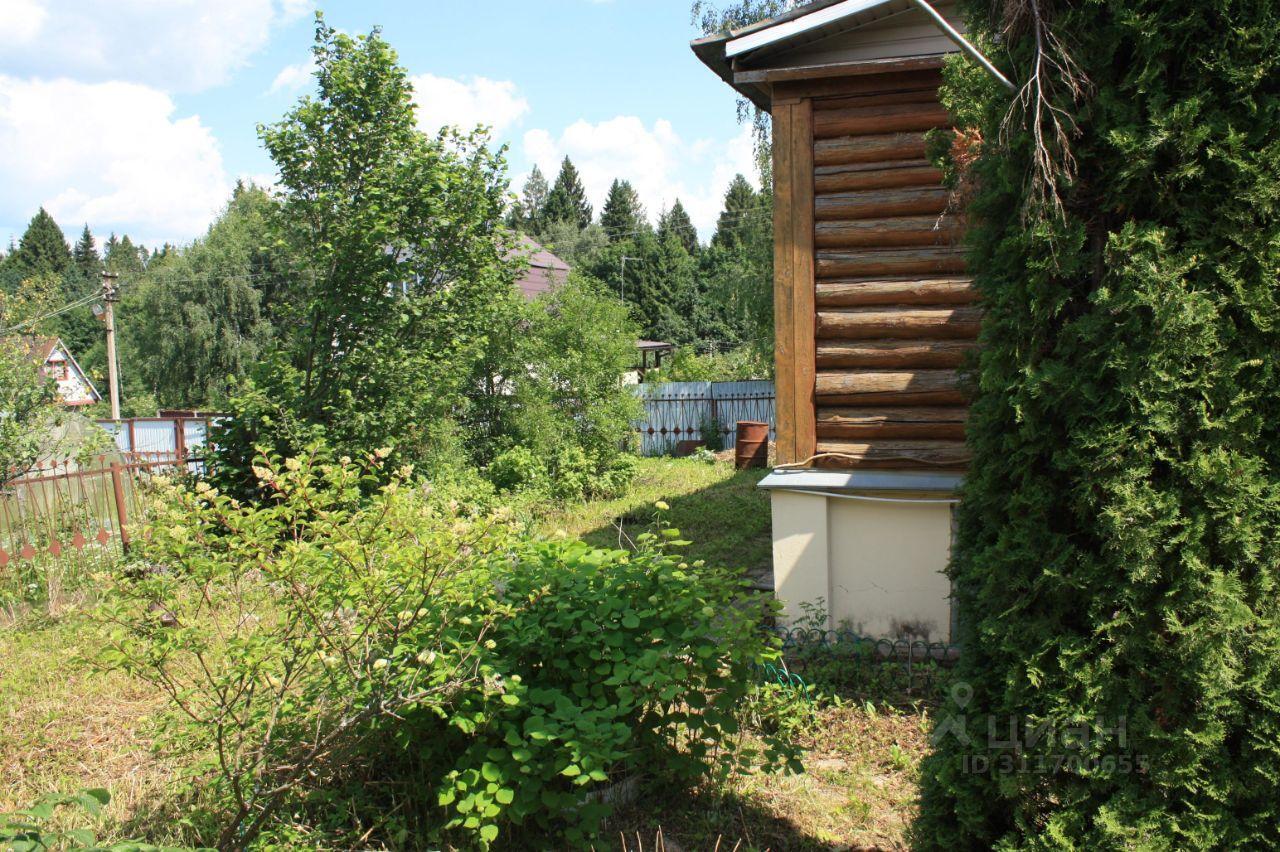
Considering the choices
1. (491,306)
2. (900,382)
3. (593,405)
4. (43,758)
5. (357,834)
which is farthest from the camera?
(593,405)

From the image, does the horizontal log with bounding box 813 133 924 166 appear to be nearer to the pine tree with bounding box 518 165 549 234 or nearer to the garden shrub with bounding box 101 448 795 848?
the garden shrub with bounding box 101 448 795 848

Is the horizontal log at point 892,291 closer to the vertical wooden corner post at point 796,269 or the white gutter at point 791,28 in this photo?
the vertical wooden corner post at point 796,269

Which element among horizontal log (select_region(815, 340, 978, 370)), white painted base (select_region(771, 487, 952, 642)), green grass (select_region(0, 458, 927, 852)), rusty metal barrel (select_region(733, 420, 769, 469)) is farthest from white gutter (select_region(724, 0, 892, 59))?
rusty metal barrel (select_region(733, 420, 769, 469))

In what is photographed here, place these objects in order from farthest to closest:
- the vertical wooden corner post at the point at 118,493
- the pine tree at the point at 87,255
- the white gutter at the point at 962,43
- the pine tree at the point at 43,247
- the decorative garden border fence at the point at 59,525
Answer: the pine tree at the point at 87,255
the pine tree at the point at 43,247
the vertical wooden corner post at the point at 118,493
the decorative garden border fence at the point at 59,525
the white gutter at the point at 962,43

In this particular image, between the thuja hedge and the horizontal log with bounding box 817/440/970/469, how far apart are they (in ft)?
9.51

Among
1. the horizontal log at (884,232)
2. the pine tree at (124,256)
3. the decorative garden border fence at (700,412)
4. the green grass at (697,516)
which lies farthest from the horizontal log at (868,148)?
the pine tree at (124,256)

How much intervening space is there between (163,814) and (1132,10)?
14.9ft

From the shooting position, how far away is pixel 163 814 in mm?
3559

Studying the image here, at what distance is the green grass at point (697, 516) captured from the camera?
834 centimetres

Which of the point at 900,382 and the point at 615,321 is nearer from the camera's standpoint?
the point at 900,382

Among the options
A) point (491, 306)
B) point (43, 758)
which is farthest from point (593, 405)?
point (43, 758)

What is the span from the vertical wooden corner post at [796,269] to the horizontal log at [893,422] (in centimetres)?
13

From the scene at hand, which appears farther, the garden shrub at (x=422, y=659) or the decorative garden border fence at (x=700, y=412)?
the decorative garden border fence at (x=700, y=412)

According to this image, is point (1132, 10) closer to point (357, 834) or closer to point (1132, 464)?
point (1132, 464)
